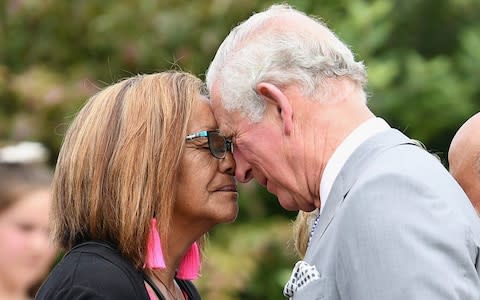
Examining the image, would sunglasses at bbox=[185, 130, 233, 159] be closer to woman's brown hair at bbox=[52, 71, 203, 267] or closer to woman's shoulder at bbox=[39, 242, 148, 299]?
woman's brown hair at bbox=[52, 71, 203, 267]

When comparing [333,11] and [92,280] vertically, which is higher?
[92,280]

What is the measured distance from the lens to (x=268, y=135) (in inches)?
129

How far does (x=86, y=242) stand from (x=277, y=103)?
2.37 feet

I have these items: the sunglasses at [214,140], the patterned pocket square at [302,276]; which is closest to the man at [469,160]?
the patterned pocket square at [302,276]

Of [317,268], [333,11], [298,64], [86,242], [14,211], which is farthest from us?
[333,11]

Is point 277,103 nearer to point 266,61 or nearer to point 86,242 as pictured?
point 266,61

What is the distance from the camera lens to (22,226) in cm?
408

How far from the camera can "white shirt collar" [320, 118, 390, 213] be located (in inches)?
121

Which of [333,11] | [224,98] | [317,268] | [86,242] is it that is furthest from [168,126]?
[333,11]

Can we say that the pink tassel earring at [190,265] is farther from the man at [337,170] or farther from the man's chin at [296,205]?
the man's chin at [296,205]

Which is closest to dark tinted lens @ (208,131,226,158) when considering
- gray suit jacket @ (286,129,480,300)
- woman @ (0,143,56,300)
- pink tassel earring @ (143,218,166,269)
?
pink tassel earring @ (143,218,166,269)

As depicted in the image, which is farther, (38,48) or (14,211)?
(38,48)

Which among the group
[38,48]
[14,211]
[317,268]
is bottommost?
[38,48]

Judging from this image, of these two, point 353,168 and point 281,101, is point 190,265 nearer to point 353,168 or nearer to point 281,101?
point 281,101
